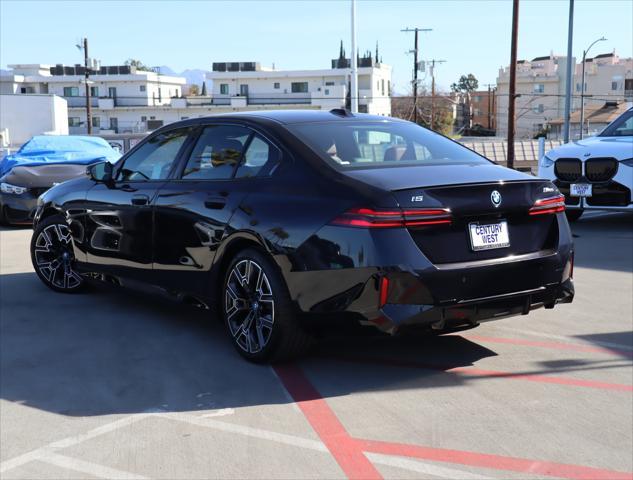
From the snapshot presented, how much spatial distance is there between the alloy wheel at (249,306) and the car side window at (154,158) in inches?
50.9

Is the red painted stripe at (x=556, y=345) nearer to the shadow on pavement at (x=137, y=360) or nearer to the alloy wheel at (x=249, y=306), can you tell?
the shadow on pavement at (x=137, y=360)

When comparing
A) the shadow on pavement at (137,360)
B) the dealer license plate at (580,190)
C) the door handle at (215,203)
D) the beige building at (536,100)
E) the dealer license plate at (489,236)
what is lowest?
the shadow on pavement at (137,360)

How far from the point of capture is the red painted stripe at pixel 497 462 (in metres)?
3.60

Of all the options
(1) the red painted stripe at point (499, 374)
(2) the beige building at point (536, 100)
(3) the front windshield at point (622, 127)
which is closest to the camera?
(1) the red painted stripe at point (499, 374)

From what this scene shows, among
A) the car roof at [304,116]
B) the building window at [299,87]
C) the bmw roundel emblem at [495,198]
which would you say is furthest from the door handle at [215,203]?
the building window at [299,87]

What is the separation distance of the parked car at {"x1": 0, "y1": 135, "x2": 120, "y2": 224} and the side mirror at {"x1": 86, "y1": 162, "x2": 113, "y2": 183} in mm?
5735

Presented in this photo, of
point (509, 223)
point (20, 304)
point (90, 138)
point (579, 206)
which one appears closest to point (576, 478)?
point (509, 223)

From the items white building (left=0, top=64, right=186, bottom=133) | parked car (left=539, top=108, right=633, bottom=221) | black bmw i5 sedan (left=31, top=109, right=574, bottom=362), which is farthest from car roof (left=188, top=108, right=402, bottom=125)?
white building (left=0, top=64, right=186, bottom=133)

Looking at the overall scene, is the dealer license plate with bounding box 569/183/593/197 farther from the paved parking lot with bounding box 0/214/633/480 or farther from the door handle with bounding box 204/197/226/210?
the door handle with bounding box 204/197/226/210

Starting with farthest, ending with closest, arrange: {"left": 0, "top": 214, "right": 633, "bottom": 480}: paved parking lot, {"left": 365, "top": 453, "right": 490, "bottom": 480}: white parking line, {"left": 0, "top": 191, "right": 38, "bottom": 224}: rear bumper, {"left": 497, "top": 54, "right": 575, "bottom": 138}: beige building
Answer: {"left": 497, "top": 54, "right": 575, "bottom": 138}: beige building → {"left": 0, "top": 191, "right": 38, "bottom": 224}: rear bumper → {"left": 0, "top": 214, "right": 633, "bottom": 480}: paved parking lot → {"left": 365, "top": 453, "right": 490, "bottom": 480}: white parking line

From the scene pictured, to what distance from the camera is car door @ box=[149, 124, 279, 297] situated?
524 centimetres

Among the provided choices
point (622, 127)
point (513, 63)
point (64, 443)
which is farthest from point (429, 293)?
point (513, 63)

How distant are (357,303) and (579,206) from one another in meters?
7.98

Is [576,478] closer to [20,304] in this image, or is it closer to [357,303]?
[357,303]
